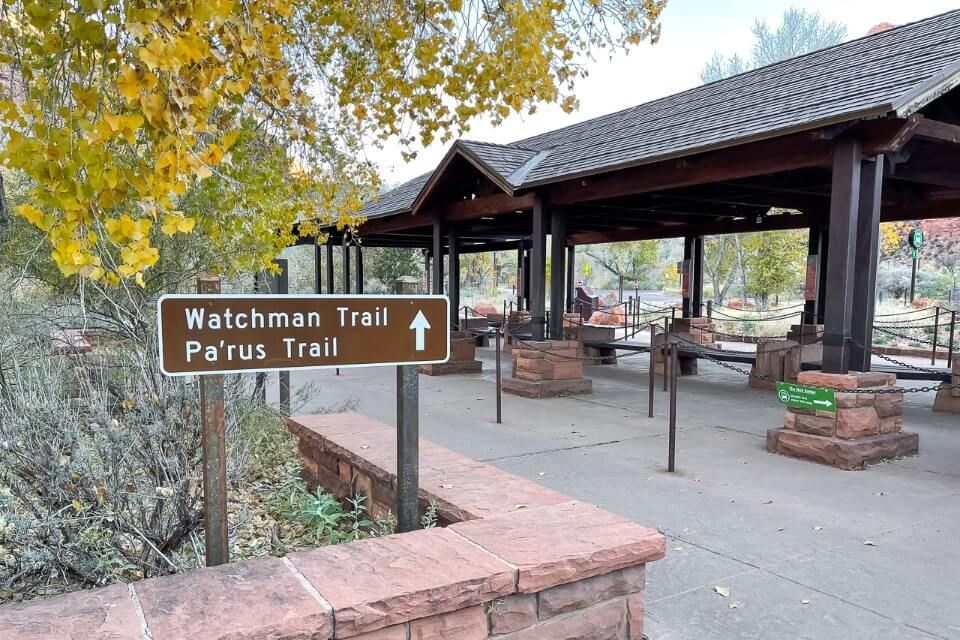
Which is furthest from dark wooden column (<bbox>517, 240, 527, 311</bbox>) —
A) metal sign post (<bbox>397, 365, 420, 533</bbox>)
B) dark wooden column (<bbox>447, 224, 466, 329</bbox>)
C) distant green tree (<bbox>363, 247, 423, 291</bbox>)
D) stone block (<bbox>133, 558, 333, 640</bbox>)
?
stone block (<bbox>133, 558, 333, 640</bbox>)

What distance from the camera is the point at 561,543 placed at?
2434 millimetres

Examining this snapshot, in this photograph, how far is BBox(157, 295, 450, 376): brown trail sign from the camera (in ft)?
7.13

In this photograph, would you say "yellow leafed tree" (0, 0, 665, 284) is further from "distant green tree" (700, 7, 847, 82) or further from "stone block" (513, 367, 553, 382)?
"distant green tree" (700, 7, 847, 82)

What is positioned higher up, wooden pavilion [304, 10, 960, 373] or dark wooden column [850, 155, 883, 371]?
wooden pavilion [304, 10, 960, 373]

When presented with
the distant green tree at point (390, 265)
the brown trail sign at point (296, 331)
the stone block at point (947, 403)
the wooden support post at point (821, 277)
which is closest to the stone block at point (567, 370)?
the stone block at point (947, 403)

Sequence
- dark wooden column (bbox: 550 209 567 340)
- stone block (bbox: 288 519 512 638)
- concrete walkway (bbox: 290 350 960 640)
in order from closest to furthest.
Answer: stone block (bbox: 288 519 512 638) < concrete walkway (bbox: 290 350 960 640) < dark wooden column (bbox: 550 209 567 340)

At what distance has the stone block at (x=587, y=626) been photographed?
2312 mm

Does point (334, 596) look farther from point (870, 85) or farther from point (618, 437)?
point (870, 85)

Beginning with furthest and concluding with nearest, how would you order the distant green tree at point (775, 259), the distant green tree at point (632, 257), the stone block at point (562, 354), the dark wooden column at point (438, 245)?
the distant green tree at point (632, 257) < the distant green tree at point (775, 259) < the dark wooden column at point (438, 245) < the stone block at point (562, 354)

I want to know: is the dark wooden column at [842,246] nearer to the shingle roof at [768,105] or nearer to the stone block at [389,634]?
the shingle roof at [768,105]

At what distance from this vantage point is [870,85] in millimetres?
6164

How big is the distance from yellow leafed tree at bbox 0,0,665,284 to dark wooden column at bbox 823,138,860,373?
2.09m

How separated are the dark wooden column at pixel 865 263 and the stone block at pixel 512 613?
16.7 ft

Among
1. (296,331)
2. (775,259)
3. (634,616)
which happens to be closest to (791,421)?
(634,616)
